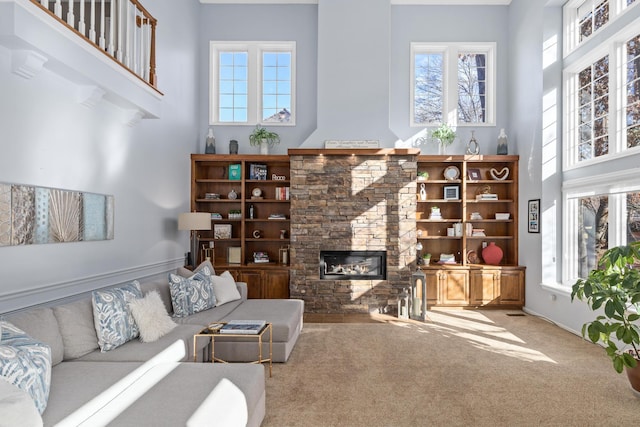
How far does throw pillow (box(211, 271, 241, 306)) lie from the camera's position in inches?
191

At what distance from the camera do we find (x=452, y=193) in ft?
22.9

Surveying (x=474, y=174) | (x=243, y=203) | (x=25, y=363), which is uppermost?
(x=474, y=174)

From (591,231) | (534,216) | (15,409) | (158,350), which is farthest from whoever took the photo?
(534,216)

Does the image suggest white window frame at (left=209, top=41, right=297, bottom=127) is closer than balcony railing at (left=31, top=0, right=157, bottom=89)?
No

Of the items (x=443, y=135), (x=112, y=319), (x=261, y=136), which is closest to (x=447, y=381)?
(x=112, y=319)

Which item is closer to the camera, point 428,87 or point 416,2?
point 416,2

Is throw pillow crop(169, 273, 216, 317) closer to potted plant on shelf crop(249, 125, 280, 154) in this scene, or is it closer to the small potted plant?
potted plant on shelf crop(249, 125, 280, 154)

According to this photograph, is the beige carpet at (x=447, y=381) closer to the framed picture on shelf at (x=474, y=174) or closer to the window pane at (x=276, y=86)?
the framed picture on shelf at (x=474, y=174)

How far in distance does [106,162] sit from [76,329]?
1.87m

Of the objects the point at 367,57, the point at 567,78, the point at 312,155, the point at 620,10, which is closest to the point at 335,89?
the point at 367,57

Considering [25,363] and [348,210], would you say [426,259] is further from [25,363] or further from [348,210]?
Result: [25,363]

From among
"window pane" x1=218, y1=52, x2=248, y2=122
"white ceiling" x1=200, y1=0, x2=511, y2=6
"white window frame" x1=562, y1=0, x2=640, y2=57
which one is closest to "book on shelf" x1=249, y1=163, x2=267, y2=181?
"window pane" x1=218, y1=52, x2=248, y2=122

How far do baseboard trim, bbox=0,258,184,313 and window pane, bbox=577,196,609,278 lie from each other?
5428 mm

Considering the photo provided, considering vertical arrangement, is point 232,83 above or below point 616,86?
above
